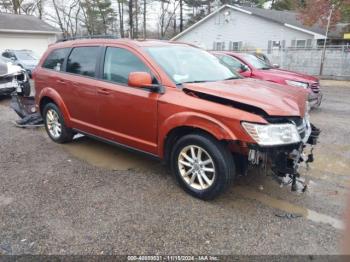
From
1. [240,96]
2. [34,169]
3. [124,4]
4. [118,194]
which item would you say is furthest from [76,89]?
[124,4]

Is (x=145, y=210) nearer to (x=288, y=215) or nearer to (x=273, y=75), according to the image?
(x=288, y=215)

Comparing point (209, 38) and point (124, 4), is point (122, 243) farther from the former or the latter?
point (124, 4)

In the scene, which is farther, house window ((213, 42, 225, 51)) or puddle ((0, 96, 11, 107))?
house window ((213, 42, 225, 51))

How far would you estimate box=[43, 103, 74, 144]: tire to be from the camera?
5578 millimetres

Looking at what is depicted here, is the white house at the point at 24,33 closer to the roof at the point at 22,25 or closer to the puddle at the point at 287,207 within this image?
the roof at the point at 22,25

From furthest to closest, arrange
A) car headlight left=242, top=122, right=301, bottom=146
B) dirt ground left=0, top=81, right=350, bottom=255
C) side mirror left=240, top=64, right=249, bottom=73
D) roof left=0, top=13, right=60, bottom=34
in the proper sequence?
1. roof left=0, top=13, right=60, bottom=34
2. side mirror left=240, top=64, right=249, bottom=73
3. car headlight left=242, top=122, right=301, bottom=146
4. dirt ground left=0, top=81, right=350, bottom=255

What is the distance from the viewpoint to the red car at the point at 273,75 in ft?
26.8

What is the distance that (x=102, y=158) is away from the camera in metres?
5.12

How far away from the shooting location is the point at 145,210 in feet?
11.6

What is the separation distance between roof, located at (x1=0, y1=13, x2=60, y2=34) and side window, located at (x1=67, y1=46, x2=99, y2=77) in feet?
79.7

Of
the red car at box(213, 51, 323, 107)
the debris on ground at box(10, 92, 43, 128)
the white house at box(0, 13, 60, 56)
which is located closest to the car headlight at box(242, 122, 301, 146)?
the red car at box(213, 51, 323, 107)

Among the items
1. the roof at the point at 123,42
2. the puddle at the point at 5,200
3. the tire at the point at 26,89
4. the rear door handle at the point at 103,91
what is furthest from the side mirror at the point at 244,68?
the puddle at the point at 5,200

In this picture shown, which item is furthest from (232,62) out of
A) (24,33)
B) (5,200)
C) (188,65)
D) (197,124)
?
(24,33)

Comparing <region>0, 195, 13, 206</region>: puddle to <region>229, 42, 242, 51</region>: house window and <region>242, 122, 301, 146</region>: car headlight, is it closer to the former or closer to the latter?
<region>242, 122, 301, 146</region>: car headlight
